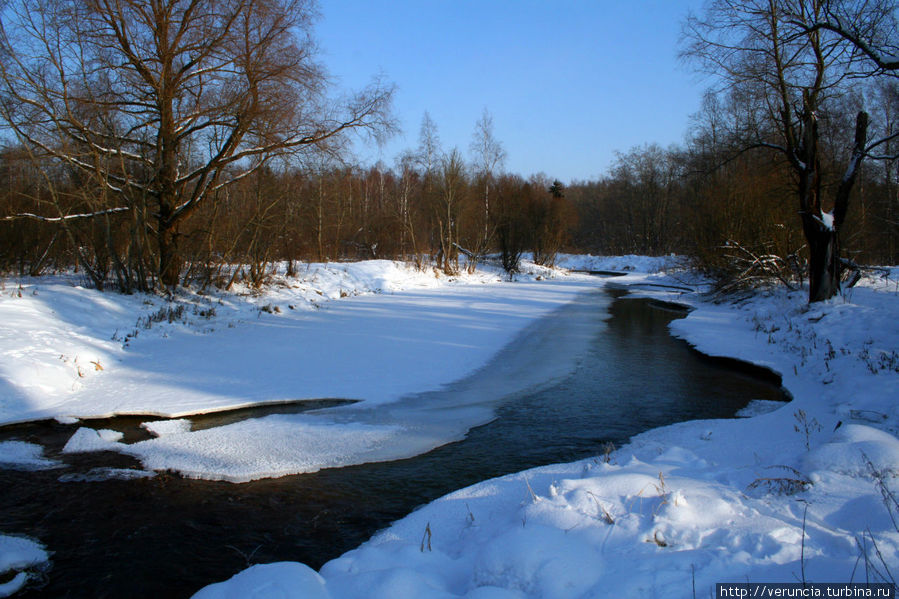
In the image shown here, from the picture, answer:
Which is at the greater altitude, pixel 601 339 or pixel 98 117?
pixel 98 117

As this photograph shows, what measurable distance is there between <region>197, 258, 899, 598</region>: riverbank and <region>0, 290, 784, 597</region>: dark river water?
0.53 m

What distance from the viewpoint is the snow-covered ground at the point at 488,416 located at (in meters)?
2.74

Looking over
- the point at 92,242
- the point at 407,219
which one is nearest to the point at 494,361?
the point at 92,242

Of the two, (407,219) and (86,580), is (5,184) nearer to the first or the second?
(86,580)

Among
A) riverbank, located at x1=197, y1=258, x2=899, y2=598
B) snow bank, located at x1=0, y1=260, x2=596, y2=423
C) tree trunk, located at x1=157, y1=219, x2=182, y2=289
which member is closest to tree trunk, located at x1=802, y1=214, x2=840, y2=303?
snow bank, located at x1=0, y1=260, x2=596, y2=423

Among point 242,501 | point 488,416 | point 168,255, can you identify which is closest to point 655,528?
point 242,501

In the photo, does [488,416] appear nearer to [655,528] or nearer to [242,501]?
[242,501]

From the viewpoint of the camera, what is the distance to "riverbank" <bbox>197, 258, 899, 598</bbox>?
103 inches

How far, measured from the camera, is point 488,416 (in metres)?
6.67

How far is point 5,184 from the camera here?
13219 millimetres

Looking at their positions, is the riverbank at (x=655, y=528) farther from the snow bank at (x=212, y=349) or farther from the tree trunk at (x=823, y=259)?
the tree trunk at (x=823, y=259)

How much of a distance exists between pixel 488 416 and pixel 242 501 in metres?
3.27

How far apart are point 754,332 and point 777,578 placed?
1098cm

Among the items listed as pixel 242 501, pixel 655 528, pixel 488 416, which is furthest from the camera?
pixel 488 416
